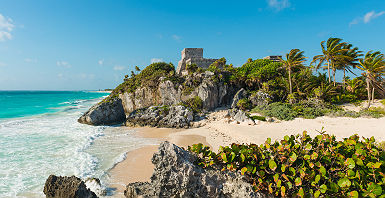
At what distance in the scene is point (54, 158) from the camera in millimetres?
9312

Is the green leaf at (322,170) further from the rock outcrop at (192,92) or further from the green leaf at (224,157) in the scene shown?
the rock outcrop at (192,92)

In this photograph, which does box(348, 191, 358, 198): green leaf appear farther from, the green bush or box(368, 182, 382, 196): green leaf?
box(368, 182, 382, 196): green leaf

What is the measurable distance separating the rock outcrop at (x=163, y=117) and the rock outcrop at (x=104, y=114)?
2.69 meters

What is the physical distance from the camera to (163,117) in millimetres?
18328

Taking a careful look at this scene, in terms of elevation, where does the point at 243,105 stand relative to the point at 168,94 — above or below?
below

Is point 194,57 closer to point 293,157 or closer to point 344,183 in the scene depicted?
point 293,157

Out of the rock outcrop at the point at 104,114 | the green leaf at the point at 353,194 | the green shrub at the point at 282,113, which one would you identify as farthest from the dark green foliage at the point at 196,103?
the green leaf at the point at 353,194

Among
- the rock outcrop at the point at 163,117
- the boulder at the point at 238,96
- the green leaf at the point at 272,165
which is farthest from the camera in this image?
the boulder at the point at 238,96

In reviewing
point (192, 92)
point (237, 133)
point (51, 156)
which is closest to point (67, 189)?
point (51, 156)

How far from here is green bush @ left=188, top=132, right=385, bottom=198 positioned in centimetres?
293

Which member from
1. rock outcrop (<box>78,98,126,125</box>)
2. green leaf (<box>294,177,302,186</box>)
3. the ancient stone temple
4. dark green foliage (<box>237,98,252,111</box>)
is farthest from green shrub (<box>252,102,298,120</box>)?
the ancient stone temple

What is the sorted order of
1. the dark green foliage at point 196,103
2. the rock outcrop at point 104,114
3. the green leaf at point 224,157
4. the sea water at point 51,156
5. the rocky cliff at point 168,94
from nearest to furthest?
the green leaf at point 224,157 → the sea water at point 51,156 → the rock outcrop at point 104,114 → the rocky cliff at point 168,94 → the dark green foliage at point 196,103

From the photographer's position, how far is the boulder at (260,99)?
69.7 ft

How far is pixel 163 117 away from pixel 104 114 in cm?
728
